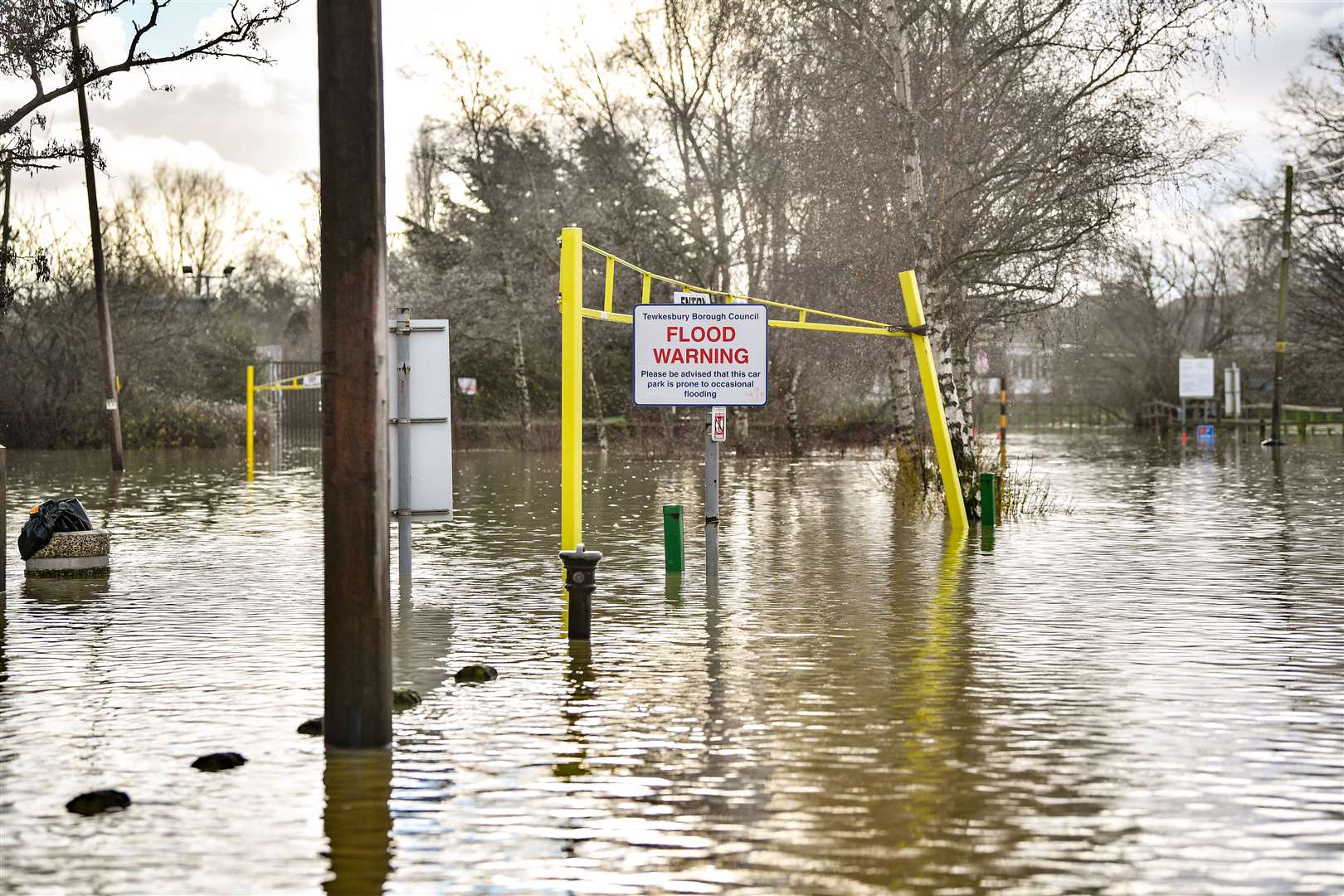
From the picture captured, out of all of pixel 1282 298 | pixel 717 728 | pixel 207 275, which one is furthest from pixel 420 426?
pixel 207 275

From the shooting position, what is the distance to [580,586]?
35.3ft

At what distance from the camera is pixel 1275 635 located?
11039 mm

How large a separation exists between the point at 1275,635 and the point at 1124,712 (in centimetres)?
316

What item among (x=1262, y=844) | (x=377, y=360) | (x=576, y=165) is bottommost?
(x=1262, y=844)

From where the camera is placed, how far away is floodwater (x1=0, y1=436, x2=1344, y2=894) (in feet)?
18.7

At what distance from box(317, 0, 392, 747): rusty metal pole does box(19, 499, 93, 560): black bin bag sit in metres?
8.86

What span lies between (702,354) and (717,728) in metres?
6.57

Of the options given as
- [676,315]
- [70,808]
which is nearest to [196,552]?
[676,315]

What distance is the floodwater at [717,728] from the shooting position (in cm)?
571

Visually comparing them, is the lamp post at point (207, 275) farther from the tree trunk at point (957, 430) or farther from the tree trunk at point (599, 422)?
the tree trunk at point (957, 430)

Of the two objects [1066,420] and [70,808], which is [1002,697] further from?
Answer: [1066,420]

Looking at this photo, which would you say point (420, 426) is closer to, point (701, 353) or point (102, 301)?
point (701, 353)

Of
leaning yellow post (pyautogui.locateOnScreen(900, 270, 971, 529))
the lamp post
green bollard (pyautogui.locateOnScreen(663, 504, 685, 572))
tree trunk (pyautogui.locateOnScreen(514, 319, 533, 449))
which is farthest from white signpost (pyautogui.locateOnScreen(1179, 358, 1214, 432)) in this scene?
green bollard (pyautogui.locateOnScreen(663, 504, 685, 572))

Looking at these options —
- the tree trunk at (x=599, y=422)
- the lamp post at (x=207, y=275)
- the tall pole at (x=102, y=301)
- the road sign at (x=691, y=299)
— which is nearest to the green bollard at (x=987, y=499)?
the road sign at (x=691, y=299)
